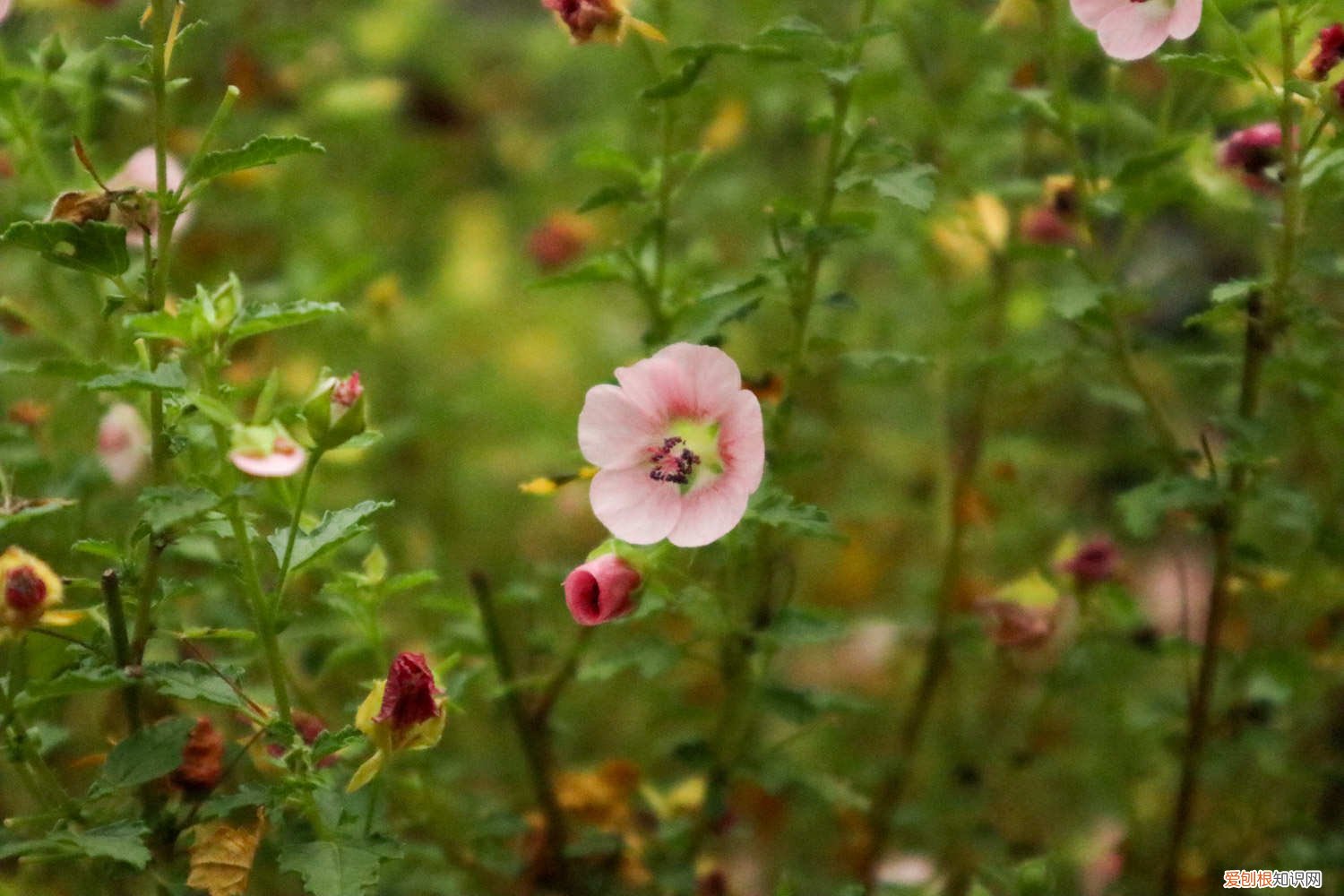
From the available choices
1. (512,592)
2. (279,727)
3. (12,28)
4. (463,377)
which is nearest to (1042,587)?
(512,592)

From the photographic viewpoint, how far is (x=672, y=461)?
2.81ft

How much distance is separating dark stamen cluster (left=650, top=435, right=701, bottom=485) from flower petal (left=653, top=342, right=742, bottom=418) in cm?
4

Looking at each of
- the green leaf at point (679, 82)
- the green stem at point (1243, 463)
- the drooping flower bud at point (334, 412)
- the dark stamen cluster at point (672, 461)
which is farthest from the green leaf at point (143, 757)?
the green stem at point (1243, 463)

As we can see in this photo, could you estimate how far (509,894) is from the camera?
1.04 metres

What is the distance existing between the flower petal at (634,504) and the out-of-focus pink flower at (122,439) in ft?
1.60

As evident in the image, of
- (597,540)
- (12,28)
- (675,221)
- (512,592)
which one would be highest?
(12,28)

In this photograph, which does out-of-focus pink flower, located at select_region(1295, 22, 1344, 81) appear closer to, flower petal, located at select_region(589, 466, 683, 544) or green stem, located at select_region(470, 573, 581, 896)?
flower petal, located at select_region(589, 466, 683, 544)

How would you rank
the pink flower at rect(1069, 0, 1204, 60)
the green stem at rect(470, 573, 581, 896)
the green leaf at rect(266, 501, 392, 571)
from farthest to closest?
the green stem at rect(470, 573, 581, 896), the pink flower at rect(1069, 0, 1204, 60), the green leaf at rect(266, 501, 392, 571)

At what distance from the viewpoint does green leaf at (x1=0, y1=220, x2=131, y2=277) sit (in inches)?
27.8

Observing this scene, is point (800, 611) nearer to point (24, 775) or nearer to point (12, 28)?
point (24, 775)

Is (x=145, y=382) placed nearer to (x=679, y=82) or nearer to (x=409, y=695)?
(x=409, y=695)

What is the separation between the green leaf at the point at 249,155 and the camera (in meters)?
0.72

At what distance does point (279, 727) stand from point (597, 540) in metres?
1.05

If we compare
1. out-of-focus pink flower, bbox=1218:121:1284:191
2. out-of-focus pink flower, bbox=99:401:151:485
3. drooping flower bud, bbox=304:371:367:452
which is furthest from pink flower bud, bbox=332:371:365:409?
out-of-focus pink flower, bbox=1218:121:1284:191
